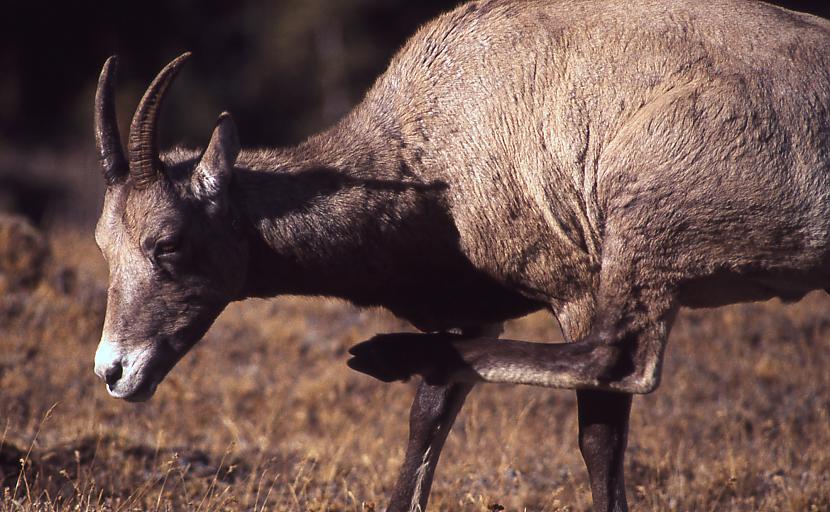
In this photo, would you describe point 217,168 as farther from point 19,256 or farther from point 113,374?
point 19,256

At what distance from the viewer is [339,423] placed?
28.7ft

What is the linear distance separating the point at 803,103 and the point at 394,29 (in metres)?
26.8

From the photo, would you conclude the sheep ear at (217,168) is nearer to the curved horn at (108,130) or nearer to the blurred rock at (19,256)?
the curved horn at (108,130)

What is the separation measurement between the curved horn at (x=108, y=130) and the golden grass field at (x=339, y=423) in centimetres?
145

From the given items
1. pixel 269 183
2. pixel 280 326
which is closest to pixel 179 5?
pixel 280 326

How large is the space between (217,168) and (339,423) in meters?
3.90

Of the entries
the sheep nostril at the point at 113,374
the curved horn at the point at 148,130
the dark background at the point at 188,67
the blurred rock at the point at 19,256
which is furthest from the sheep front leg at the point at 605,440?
the dark background at the point at 188,67

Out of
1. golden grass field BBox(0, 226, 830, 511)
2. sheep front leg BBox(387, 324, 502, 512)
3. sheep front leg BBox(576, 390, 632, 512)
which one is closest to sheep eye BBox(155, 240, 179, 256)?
golden grass field BBox(0, 226, 830, 511)

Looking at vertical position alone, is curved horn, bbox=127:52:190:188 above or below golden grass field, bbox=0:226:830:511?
above

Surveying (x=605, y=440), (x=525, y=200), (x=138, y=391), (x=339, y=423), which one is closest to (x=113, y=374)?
(x=138, y=391)

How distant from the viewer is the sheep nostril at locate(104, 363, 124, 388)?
16.5 feet

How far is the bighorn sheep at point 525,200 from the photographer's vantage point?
491 cm

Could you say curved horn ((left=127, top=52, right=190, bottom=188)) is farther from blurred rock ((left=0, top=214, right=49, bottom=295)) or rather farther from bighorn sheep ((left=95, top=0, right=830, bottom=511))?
blurred rock ((left=0, top=214, right=49, bottom=295))

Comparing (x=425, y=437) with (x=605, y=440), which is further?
(x=425, y=437)
